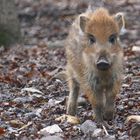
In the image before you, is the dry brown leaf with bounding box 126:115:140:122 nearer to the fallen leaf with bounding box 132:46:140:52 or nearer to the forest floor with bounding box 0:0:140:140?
the forest floor with bounding box 0:0:140:140

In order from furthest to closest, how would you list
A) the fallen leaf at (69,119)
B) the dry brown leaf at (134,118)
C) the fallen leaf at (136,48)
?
the fallen leaf at (136,48) < the fallen leaf at (69,119) < the dry brown leaf at (134,118)

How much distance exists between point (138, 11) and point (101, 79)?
34.3ft

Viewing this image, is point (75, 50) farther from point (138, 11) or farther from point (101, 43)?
point (138, 11)

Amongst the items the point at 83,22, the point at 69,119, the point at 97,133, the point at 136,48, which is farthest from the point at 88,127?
the point at 136,48

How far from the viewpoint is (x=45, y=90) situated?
31.4 feet

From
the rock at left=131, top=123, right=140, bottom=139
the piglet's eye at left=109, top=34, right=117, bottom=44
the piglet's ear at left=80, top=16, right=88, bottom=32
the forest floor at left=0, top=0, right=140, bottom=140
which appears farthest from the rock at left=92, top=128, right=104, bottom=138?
the piglet's ear at left=80, top=16, right=88, bottom=32

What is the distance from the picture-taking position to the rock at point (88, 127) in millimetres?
7093

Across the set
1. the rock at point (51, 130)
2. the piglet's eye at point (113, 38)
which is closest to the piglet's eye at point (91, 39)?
the piglet's eye at point (113, 38)

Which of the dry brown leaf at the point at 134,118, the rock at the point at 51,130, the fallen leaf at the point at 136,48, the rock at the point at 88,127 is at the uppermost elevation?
the fallen leaf at the point at 136,48

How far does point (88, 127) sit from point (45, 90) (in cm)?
250

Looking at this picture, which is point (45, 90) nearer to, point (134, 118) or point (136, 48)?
point (134, 118)

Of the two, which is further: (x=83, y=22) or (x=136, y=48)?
(x=136, y=48)

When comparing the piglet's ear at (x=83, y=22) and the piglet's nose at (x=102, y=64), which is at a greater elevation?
the piglet's ear at (x=83, y=22)

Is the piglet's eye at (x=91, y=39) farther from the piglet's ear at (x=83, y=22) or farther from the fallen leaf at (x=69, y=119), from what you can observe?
the fallen leaf at (x=69, y=119)
